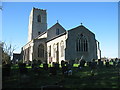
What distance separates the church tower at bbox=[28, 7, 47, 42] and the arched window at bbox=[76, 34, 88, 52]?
1927 cm

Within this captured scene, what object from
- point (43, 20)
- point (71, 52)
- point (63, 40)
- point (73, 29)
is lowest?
point (71, 52)

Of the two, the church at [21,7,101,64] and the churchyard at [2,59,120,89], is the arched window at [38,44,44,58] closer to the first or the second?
the church at [21,7,101,64]

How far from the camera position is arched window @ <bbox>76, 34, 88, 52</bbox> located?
30.8 metres

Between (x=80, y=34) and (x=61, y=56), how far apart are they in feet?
18.7

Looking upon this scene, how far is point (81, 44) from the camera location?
31203mm

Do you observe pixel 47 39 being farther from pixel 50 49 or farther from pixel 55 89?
pixel 55 89

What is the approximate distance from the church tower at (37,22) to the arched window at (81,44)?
19.3 metres

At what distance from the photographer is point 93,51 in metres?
31.5

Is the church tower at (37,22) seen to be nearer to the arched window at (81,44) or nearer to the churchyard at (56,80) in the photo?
the arched window at (81,44)

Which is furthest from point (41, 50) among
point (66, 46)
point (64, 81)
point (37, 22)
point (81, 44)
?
point (64, 81)

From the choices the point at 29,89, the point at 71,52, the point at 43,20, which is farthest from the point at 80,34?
the point at 29,89

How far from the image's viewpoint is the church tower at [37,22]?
155 feet

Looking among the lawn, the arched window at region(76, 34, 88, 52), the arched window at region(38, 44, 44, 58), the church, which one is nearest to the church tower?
the church

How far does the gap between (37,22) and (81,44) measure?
21.0 metres
